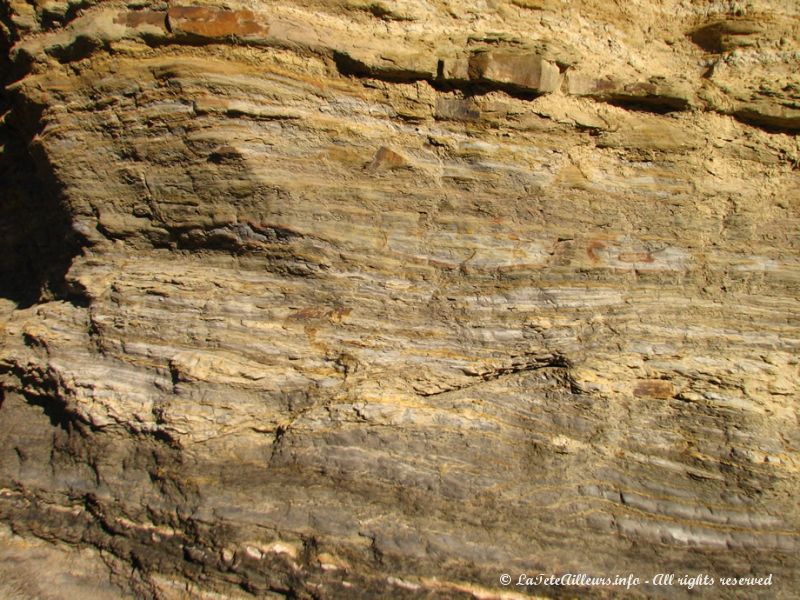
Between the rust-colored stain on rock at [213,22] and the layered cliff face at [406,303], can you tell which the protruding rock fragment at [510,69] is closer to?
the layered cliff face at [406,303]

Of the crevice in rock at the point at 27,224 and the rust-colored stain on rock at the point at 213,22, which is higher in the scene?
the rust-colored stain on rock at the point at 213,22

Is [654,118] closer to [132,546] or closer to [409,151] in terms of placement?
[409,151]

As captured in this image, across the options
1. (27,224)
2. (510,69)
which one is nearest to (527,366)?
(510,69)

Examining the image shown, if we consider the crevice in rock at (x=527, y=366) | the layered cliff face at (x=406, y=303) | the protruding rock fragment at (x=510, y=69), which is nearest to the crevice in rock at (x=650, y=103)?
the layered cliff face at (x=406, y=303)

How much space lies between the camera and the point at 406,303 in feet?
10.2

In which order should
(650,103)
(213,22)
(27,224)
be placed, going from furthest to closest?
1. (27,224)
2. (650,103)
3. (213,22)

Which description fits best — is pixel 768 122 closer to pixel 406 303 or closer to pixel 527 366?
pixel 527 366

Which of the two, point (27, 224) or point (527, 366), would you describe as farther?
point (27, 224)

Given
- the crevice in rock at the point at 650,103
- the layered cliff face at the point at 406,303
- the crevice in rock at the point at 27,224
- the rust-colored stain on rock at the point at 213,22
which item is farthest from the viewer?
the crevice in rock at the point at 27,224

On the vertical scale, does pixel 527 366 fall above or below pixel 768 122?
below

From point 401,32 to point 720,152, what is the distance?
1.94 m

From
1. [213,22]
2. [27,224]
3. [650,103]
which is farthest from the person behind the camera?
[27,224]

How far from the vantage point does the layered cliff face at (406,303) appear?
9.16 feet

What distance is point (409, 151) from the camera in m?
3.15
